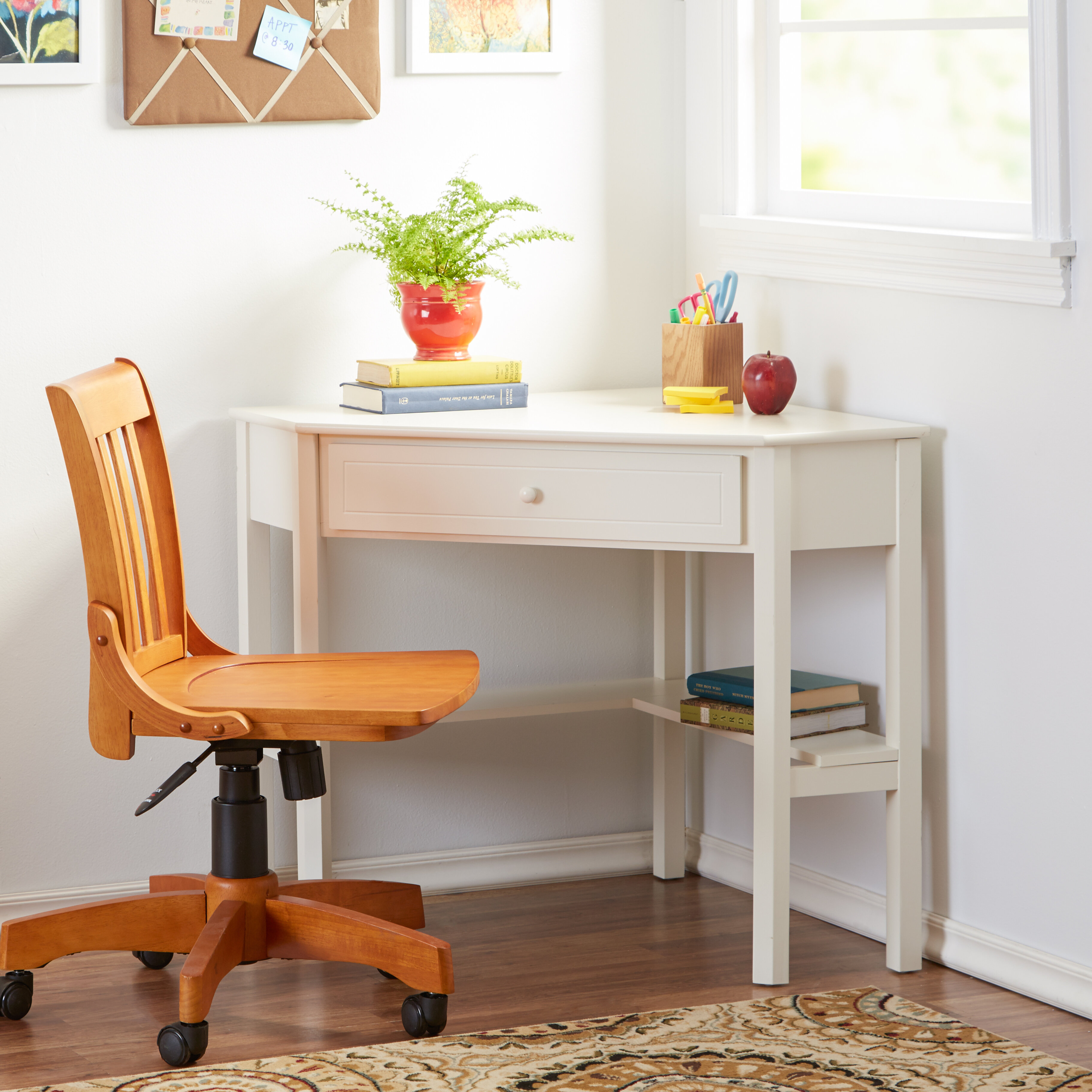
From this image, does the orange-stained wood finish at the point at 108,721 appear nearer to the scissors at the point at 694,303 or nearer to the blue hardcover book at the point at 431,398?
the blue hardcover book at the point at 431,398

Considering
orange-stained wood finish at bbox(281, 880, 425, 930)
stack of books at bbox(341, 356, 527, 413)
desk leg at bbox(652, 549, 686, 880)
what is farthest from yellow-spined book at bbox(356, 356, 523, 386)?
orange-stained wood finish at bbox(281, 880, 425, 930)

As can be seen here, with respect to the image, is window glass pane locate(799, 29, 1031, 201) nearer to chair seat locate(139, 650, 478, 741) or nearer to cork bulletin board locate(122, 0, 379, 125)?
cork bulletin board locate(122, 0, 379, 125)

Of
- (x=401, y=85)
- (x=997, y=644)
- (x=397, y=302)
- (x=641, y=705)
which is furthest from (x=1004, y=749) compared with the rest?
(x=401, y=85)

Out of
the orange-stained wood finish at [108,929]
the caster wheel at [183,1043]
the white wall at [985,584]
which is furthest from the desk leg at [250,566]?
the white wall at [985,584]

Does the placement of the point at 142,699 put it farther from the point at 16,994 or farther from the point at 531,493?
the point at 531,493

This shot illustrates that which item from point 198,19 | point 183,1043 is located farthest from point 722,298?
point 183,1043

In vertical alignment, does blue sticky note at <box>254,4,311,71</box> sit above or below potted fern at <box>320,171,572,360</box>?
above

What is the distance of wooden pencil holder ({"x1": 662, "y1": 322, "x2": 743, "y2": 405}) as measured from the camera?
8.96ft

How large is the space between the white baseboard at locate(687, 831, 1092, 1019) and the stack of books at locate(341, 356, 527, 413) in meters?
0.93

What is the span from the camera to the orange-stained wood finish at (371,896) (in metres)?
2.49

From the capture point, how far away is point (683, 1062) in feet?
7.13

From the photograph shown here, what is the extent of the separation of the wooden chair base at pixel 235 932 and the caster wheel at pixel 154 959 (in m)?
0.12

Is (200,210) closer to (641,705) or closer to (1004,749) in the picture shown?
(641,705)

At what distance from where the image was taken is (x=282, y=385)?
2.88 meters
